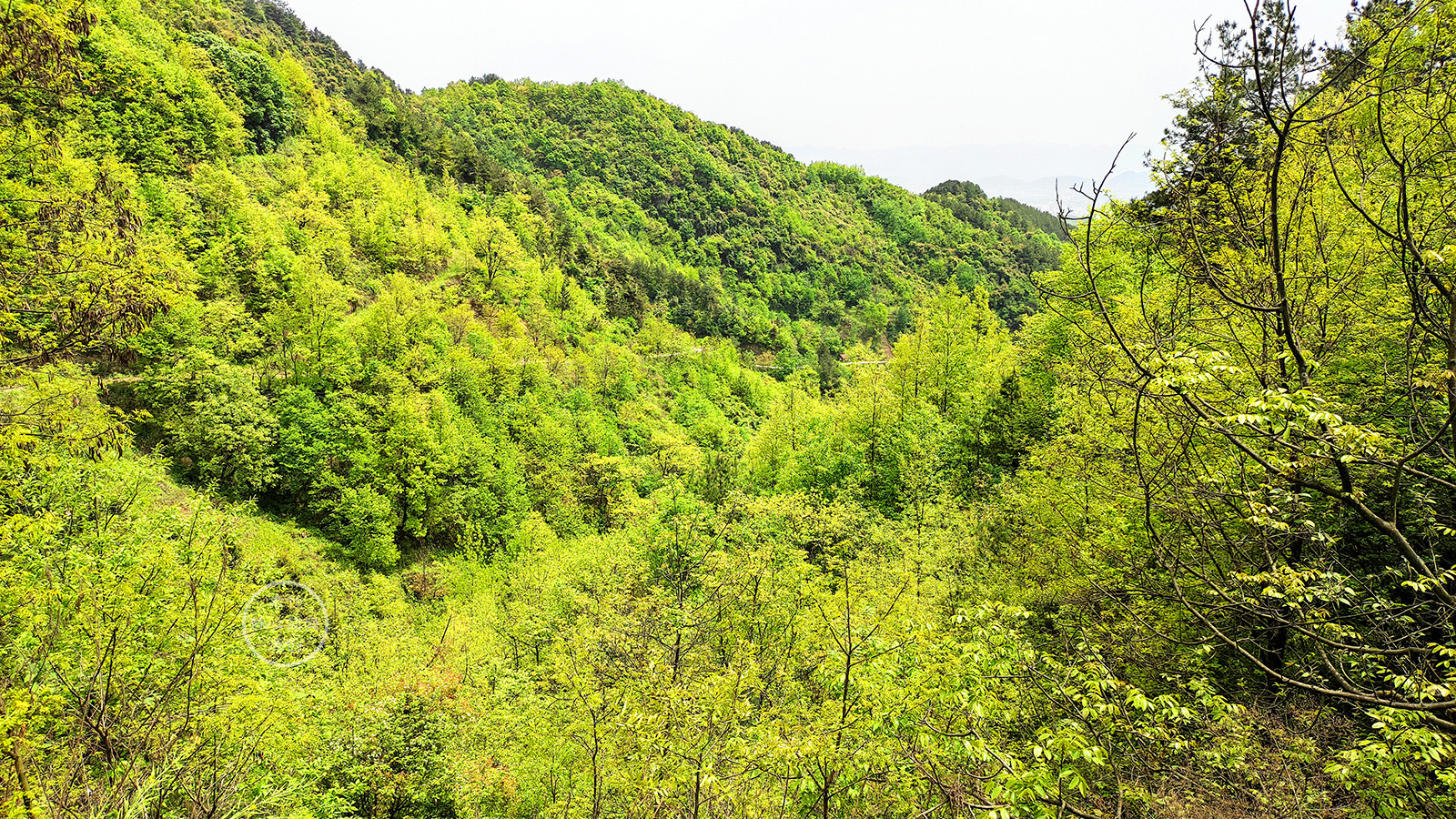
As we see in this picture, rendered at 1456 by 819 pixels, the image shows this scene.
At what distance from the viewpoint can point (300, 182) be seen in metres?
44.3

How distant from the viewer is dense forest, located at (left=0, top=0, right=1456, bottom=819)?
16.7 ft

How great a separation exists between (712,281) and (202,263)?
69.5m

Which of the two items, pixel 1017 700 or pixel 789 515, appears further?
pixel 789 515

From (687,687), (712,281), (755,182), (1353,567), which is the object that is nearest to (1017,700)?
(687,687)

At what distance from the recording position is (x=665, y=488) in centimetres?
3306

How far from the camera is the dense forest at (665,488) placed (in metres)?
5.08

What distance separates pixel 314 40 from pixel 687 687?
110 metres

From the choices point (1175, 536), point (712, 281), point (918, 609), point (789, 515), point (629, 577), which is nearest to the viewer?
point (1175, 536)

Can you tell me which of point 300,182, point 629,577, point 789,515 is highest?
point 300,182

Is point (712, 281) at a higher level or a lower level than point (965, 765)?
higher

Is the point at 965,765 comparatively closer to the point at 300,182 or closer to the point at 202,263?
the point at 202,263

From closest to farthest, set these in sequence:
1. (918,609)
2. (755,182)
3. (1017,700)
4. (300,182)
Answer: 1. (1017,700)
2. (918,609)
3. (300,182)
4. (755,182)

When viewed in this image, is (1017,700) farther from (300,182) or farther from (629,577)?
(300,182)

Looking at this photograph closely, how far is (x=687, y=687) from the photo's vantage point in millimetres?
9711
